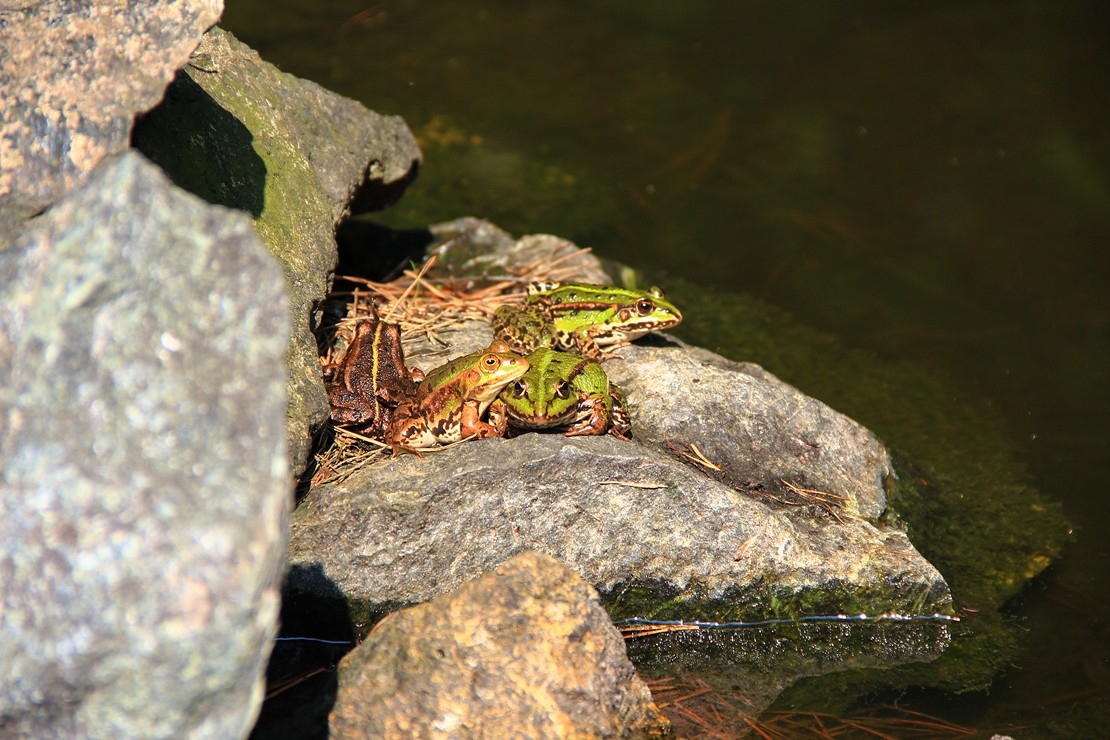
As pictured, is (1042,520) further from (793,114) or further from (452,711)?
(793,114)

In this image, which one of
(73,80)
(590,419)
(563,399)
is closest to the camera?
(73,80)

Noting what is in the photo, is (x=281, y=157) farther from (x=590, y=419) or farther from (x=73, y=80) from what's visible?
(x=590, y=419)

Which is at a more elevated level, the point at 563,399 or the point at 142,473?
the point at 142,473

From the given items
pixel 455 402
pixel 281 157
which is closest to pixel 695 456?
pixel 455 402

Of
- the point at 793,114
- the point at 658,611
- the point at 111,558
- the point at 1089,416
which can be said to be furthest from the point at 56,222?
the point at 793,114

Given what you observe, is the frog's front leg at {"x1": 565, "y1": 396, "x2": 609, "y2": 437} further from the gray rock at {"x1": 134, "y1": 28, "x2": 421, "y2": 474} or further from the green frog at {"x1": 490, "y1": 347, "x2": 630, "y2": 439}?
the gray rock at {"x1": 134, "y1": 28, "x2": 421, "y2": 474}
